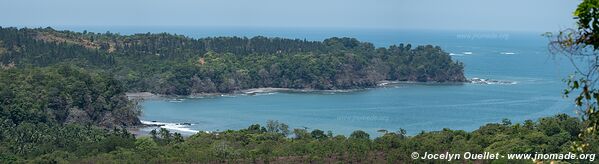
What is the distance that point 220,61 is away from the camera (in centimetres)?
9162

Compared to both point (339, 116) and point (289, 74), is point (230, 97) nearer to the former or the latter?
point (289, 74)

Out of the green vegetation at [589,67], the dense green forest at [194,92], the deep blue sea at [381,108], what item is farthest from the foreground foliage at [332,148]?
the deep blue sea at [381,108]

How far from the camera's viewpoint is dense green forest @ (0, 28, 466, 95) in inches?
3268

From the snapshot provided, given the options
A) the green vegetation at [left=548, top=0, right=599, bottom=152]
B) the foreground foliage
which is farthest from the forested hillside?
the green vegetation at [left=548, top=0, right=599, bottom=152]

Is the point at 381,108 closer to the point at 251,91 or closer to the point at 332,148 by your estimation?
the point at 251,91

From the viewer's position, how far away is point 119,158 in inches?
1221

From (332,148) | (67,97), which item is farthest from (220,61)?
(332,148)

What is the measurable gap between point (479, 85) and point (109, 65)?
137 feet

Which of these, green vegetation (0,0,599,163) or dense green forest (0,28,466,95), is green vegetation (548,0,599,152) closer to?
green vegetation (0,0,599,163)

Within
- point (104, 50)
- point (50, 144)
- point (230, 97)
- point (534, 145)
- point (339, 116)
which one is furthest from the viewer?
point (104, 50)

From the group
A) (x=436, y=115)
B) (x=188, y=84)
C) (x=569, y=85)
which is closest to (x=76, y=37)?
(x=188, y=84)

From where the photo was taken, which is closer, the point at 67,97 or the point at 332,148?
the point at 332,148

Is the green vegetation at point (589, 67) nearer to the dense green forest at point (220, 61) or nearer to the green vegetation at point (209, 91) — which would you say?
the green vegetation at point (209, 91)

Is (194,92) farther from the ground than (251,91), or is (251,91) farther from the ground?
(194,92)
